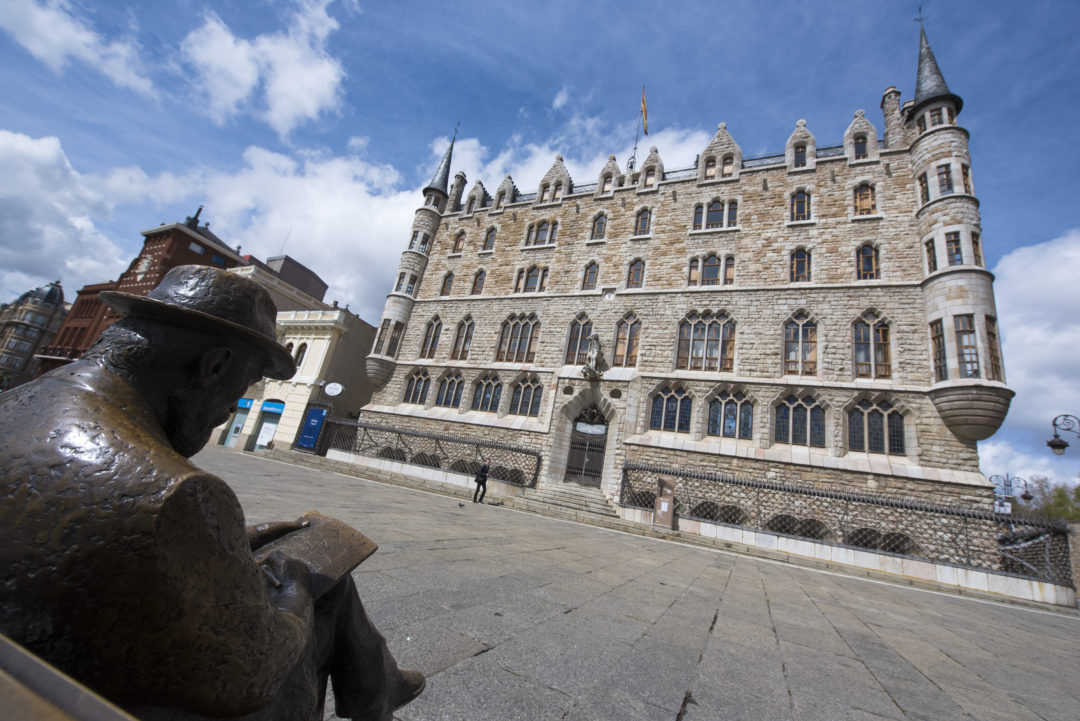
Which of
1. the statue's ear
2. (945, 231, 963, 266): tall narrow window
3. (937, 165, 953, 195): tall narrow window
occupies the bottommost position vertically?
the statue's ear

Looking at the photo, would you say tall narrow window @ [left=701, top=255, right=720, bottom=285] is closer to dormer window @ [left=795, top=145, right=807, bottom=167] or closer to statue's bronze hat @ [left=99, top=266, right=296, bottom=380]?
dormer window @ [left=795, top=145, right=807, bottom=167]

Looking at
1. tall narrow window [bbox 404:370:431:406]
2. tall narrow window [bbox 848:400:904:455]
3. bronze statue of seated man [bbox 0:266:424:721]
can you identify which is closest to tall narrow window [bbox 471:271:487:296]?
tall narrow window [bbox 404:370:431:406]

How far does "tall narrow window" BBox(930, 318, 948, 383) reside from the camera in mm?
13240

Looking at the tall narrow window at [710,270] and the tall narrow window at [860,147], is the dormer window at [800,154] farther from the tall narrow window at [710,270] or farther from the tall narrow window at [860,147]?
the tall narrow window at [710,270]

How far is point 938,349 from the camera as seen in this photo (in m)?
13.6

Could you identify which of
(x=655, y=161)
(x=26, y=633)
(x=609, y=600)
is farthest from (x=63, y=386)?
(x=655, y=161)

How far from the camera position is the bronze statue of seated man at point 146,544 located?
2.22 ft

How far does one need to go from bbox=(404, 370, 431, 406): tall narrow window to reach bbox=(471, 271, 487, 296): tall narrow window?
16.1ft

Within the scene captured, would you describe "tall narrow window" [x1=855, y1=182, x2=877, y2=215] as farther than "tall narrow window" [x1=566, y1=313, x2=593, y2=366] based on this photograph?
No

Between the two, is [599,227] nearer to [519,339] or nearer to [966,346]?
[519,339]

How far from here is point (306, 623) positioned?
3.37 feet

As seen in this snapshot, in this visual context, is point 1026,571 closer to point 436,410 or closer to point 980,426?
point 980,426

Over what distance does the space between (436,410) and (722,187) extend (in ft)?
53.5

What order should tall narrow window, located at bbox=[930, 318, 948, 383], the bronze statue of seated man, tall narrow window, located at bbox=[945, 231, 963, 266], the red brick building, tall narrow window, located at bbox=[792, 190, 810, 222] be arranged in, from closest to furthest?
the bronze statue of seated man
tall narrow window, located at bbox=[930, 318, 948, 383]
tall narrow window, located at bbox=[945, 231, 963, 266]
tall narrow window, located at bbox=[792, 190, 810, 222]
the red brick building
